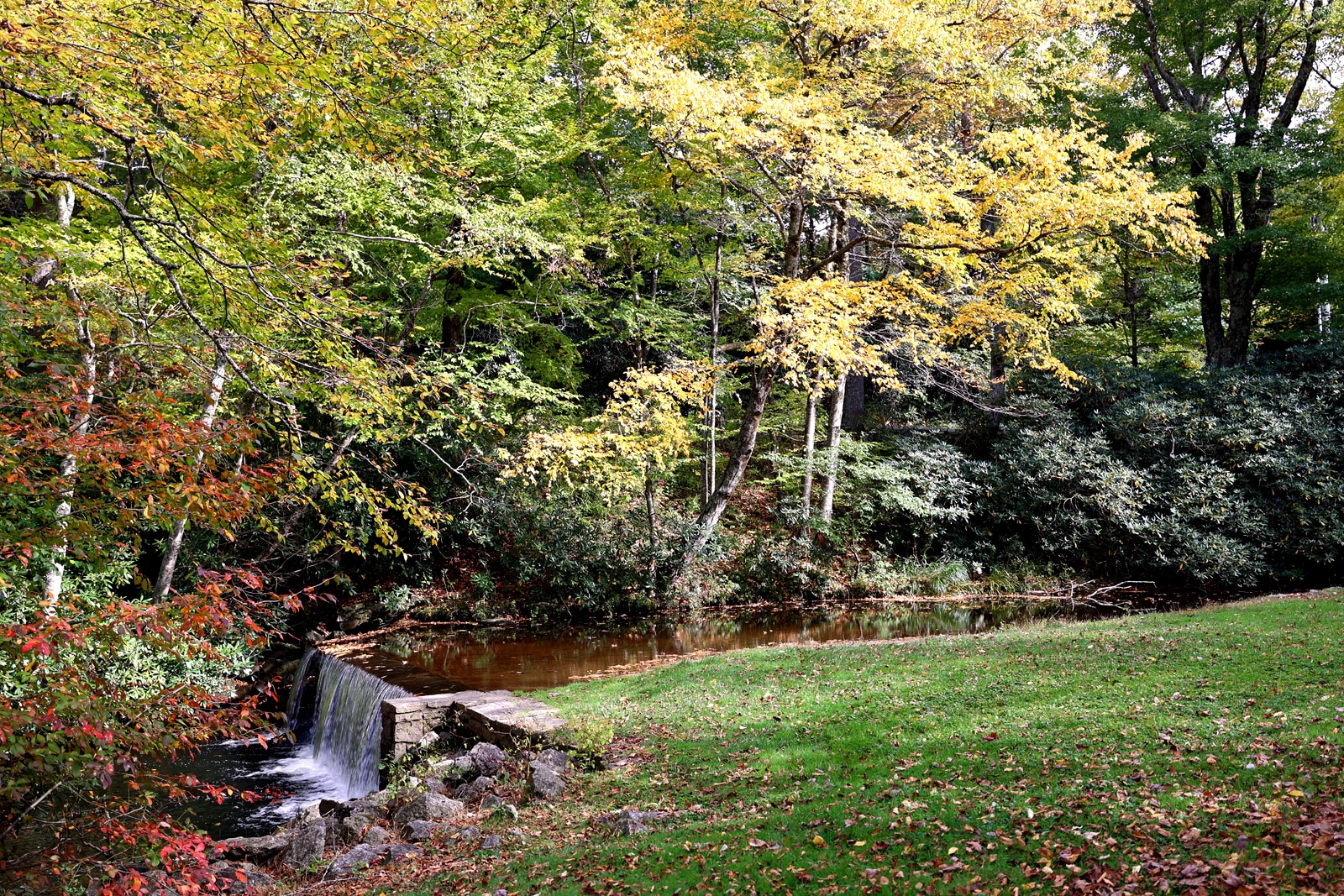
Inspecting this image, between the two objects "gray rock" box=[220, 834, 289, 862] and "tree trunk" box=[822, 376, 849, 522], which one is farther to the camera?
"tree trunk" box=[822, 376, 849, 522]

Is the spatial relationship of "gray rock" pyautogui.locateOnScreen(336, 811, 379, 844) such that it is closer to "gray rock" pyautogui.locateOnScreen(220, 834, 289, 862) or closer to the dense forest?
"gray rock" pyautogui.locateOnScreen(220, 834, 289, 862)

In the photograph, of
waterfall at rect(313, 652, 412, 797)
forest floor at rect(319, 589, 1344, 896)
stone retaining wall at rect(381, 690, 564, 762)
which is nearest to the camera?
forest floor at rect(319, 589, 1344, 896)

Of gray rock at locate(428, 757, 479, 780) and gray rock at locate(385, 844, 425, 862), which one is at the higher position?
gray rock at locate(428, 757, 479, 780)

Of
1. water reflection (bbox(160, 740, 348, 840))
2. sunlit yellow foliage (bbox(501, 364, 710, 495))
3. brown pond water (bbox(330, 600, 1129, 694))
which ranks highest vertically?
sunlit yellow foliage (bbox(501, 364, 710, 495))

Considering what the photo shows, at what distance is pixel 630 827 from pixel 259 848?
332 centimetres

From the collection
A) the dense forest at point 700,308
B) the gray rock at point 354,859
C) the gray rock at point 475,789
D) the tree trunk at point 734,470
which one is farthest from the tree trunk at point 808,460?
the gray rock at point 354,859

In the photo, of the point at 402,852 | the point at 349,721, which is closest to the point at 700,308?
the point at 349,721

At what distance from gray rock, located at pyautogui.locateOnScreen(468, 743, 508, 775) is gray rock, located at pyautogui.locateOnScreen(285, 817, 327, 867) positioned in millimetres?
Answer: 1354

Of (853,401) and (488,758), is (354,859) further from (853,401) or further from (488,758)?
(853,401)

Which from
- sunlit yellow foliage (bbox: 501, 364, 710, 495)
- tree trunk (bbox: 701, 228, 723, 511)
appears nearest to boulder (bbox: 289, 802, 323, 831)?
sunlit yellow foliage (bbox: 501, 364, 710, 495)

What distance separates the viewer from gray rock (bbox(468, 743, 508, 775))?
738 centimetres

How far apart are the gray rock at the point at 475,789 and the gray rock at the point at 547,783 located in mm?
490

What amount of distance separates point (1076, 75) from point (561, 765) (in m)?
16.5

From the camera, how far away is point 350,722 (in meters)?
10.0
